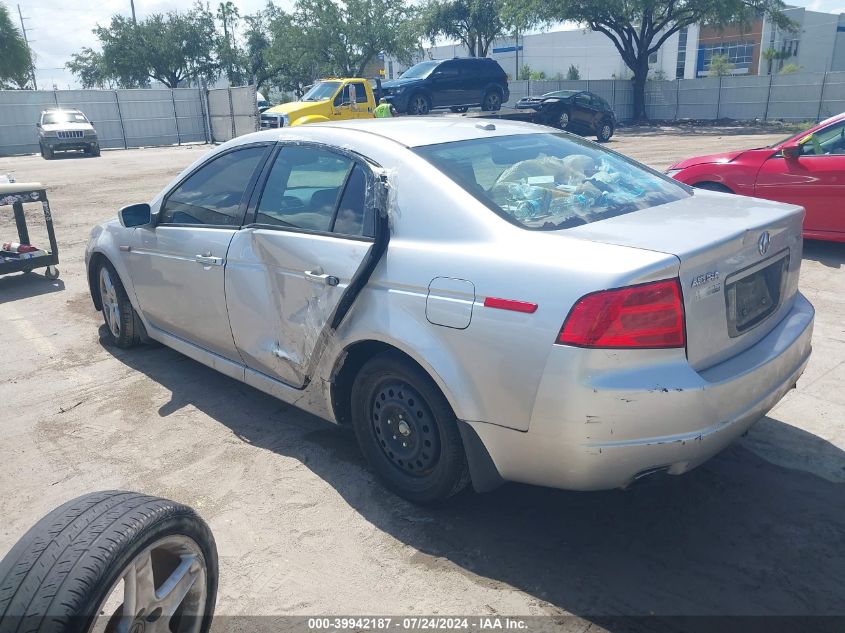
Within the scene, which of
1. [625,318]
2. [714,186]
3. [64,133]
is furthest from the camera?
[64,133]

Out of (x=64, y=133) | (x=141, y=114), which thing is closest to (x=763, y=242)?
(x=64, y=133)

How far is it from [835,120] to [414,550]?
21.4 feet

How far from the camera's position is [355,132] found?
3590 mm

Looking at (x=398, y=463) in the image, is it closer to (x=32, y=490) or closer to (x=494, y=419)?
(x=494, y=419)

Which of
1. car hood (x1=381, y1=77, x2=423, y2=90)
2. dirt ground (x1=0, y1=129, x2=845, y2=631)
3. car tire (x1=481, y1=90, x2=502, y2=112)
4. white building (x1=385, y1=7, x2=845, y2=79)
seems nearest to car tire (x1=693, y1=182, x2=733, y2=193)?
dirt ground (x1=0, y1=129, x2=845, y2=631)

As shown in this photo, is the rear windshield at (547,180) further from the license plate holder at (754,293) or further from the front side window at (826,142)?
the front side window at (826,142)

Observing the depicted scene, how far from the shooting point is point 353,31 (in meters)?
48.0

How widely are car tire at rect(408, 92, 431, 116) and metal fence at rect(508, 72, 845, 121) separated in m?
11.2

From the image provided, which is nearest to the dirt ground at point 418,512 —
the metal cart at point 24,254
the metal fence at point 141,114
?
the metal cart at point 24,254

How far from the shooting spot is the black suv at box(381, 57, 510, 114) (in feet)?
89.8

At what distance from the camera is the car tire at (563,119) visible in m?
25.4

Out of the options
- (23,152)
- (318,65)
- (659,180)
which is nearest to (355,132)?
(659,180)

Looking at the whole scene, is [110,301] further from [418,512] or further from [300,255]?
[418,512]

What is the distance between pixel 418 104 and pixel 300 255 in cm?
2542
